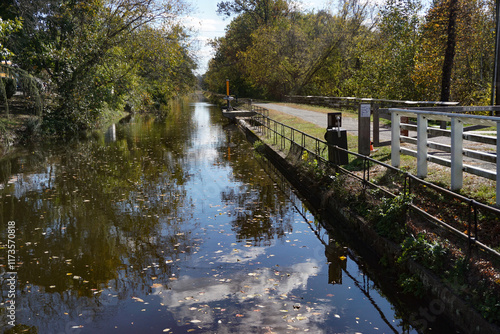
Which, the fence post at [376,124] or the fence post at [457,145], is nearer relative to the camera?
the fence post at [457,145]

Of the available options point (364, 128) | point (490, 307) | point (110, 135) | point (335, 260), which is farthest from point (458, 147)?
point (110, 135)

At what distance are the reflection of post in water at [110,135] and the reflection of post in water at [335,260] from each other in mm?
20250

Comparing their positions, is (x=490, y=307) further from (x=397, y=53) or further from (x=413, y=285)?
(x=397, y=53)

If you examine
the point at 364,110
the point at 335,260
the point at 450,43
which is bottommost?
the point at 335,260

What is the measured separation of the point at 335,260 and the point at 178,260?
2.87m

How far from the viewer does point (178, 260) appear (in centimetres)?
848

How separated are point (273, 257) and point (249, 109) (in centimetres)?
3070

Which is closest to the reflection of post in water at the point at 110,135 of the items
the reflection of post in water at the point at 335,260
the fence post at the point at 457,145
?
the reflection of post in water at the point at 335,260

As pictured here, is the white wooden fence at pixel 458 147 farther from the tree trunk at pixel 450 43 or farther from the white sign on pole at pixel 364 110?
the tree trunk at pixel 450 43

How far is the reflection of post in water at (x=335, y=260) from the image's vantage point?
25.5ft

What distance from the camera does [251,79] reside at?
67125mm

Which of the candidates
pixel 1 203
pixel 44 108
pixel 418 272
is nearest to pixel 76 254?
pixel 1 203

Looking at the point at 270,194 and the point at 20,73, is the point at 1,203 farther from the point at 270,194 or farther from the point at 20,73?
the point at 20,73

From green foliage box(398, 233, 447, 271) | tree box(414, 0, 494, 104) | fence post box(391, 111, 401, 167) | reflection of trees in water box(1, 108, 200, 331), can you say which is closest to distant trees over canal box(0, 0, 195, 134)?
reflection of trees in water box(1, 108, 200, 331)
